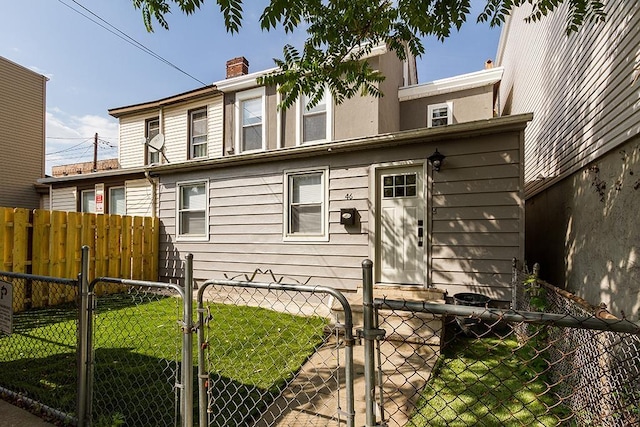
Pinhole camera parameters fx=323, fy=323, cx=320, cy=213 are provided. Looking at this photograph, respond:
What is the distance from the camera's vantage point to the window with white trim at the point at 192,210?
26.2ft

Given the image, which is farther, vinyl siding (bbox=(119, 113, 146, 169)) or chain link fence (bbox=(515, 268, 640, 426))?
vinyl siding (bbox=(119, 113, 146, 169))

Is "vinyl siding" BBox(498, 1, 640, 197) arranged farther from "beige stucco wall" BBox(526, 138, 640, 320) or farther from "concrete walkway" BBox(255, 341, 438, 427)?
"concrete walkway" BBox(255, 341, 438, 427)

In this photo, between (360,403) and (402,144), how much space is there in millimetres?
4322

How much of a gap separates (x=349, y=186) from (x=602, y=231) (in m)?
3.76

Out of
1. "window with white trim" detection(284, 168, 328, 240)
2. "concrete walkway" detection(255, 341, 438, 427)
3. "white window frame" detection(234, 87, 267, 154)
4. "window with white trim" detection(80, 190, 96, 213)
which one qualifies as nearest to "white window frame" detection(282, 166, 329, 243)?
"window with white trim" detection(284, 168, 328, 240)

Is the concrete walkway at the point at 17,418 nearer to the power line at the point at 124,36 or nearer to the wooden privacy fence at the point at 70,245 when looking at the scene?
the wooden privacy fence at the point at 70,245

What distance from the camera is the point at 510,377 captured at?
3.21 m

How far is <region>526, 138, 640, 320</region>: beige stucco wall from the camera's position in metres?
3.24

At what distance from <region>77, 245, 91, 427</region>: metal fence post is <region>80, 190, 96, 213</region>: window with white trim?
10.7 metres

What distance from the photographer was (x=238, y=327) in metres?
4.76

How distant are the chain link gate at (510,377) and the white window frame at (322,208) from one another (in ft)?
8.68

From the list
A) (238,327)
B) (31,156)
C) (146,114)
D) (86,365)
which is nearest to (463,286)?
(238,327)

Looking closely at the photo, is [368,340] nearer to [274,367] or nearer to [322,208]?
[274,367]

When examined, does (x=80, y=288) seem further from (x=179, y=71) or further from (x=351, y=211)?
(x=179, y=71)
